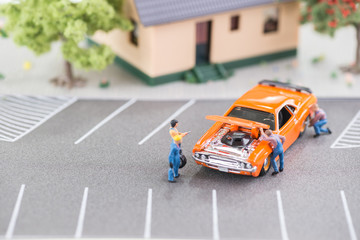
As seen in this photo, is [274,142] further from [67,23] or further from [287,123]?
[67,23]

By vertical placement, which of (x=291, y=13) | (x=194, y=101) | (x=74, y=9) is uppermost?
Result: (x=74, y=9)

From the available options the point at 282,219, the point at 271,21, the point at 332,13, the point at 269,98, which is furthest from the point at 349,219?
the point at 271,21

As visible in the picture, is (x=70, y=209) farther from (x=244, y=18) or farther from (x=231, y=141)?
(x=244, y=18)

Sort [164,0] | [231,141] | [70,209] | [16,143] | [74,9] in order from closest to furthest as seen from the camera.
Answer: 1. [70,209]
2. [231,141]
3. [16,143]
4. [74,9]
5. [164,0]

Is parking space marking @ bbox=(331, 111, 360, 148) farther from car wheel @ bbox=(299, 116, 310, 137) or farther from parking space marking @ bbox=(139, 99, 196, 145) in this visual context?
parking space marking @ bbox=(139, 99, 196, 145)

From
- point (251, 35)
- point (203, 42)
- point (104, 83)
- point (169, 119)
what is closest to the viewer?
point (169, 119)

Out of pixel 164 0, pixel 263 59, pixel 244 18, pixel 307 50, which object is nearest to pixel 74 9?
pixel 164 0
